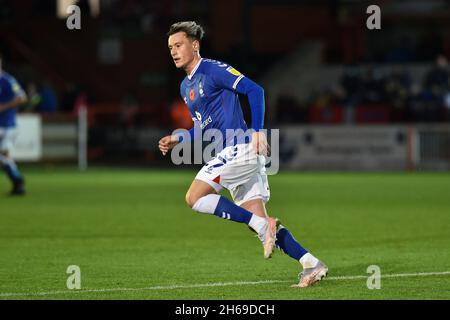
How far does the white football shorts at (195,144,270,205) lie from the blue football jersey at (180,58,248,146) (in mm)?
139

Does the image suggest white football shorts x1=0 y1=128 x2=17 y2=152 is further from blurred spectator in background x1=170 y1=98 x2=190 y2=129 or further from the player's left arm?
blurred spectator in background x1=170 y1=98 x2=190 y2=129

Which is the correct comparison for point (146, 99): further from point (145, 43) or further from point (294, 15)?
point (294, 15)

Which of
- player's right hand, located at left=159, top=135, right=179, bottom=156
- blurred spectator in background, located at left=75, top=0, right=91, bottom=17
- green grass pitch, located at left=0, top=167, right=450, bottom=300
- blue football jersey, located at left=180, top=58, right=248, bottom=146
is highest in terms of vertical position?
blurred spectator in background, located at left=75, top=0, right=91, bottom=17

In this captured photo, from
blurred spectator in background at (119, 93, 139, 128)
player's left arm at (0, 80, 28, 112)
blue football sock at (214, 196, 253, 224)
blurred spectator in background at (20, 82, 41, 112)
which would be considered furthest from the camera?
blurred spectator in background at (119, 93, 139, 128)

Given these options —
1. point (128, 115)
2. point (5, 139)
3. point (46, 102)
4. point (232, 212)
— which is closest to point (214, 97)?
point (232, 212)

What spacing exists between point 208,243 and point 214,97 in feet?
12.4

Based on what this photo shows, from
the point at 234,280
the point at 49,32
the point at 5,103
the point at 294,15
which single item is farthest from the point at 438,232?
the point at 49,32

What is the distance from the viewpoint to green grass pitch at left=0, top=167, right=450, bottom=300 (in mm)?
8562

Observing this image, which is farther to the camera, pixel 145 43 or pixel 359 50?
pixel 145 43

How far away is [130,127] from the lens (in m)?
30.2

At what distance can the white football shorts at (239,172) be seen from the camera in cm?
863

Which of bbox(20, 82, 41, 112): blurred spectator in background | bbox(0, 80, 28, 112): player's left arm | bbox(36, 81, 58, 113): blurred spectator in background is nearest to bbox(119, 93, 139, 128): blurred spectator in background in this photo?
bbox(36, 81, 58, 113): blurred spectator in background

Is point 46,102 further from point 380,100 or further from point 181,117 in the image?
point 380,100

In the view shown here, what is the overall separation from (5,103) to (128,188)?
382 cm
